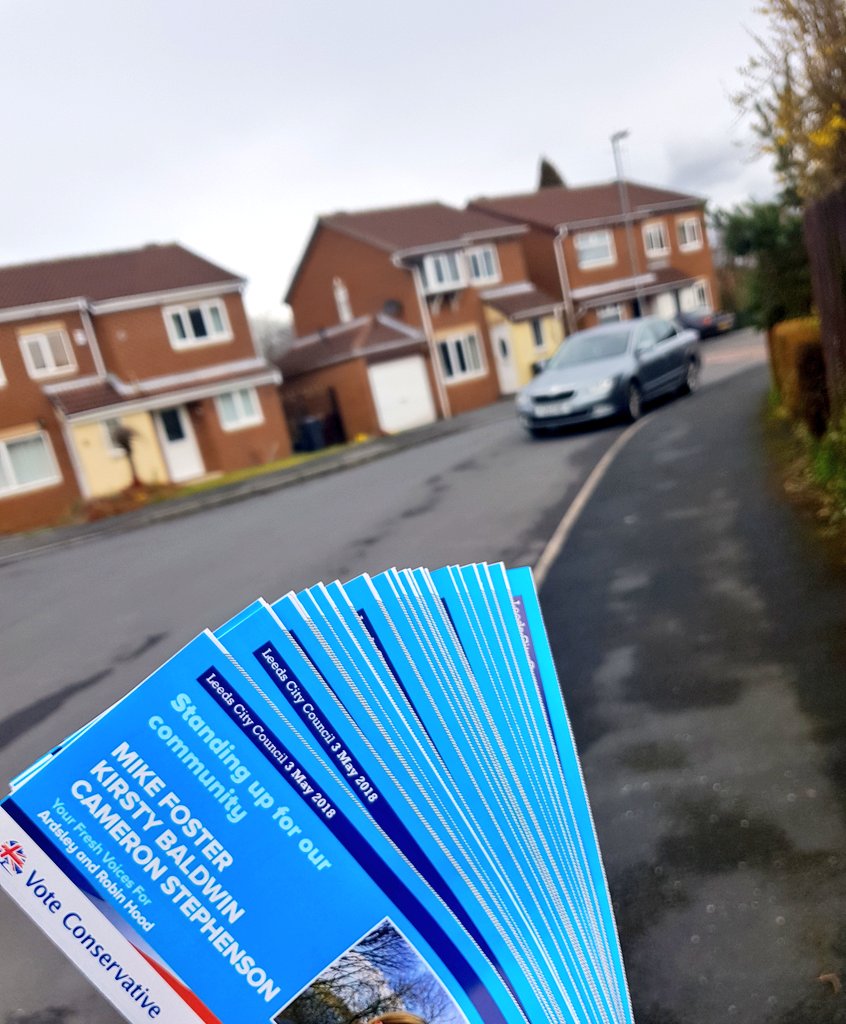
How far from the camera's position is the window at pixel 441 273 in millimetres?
31484

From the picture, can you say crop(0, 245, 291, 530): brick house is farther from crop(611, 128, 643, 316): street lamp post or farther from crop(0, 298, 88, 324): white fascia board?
crop(611, 128, 643, 316): street lamp post

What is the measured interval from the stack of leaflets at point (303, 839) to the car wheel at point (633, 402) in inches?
Result: 524

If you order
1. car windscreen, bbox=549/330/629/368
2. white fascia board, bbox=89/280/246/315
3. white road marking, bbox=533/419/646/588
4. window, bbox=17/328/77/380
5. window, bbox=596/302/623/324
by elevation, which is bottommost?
white road marking, bbox=533/419/646/588

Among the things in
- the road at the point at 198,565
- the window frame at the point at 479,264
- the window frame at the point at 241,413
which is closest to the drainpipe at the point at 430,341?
the window frame at the point at 479,264

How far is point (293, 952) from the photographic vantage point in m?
1.61

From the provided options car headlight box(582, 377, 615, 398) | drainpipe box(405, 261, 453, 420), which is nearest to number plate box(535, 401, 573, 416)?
car headlight box(582, 377, 615, 398)

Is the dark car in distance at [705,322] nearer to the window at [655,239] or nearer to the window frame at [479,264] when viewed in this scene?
the window at [655,239]

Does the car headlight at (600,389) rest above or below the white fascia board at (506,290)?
below

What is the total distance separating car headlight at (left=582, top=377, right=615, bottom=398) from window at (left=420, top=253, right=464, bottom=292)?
59.7ft

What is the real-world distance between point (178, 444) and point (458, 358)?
11.4m

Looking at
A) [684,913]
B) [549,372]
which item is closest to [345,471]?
[549,372]

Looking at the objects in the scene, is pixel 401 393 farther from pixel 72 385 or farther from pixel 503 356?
pixel 72 385

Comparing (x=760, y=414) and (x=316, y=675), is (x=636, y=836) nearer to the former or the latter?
(x=316, y=675)

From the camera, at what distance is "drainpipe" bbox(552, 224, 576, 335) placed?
37656 mm
